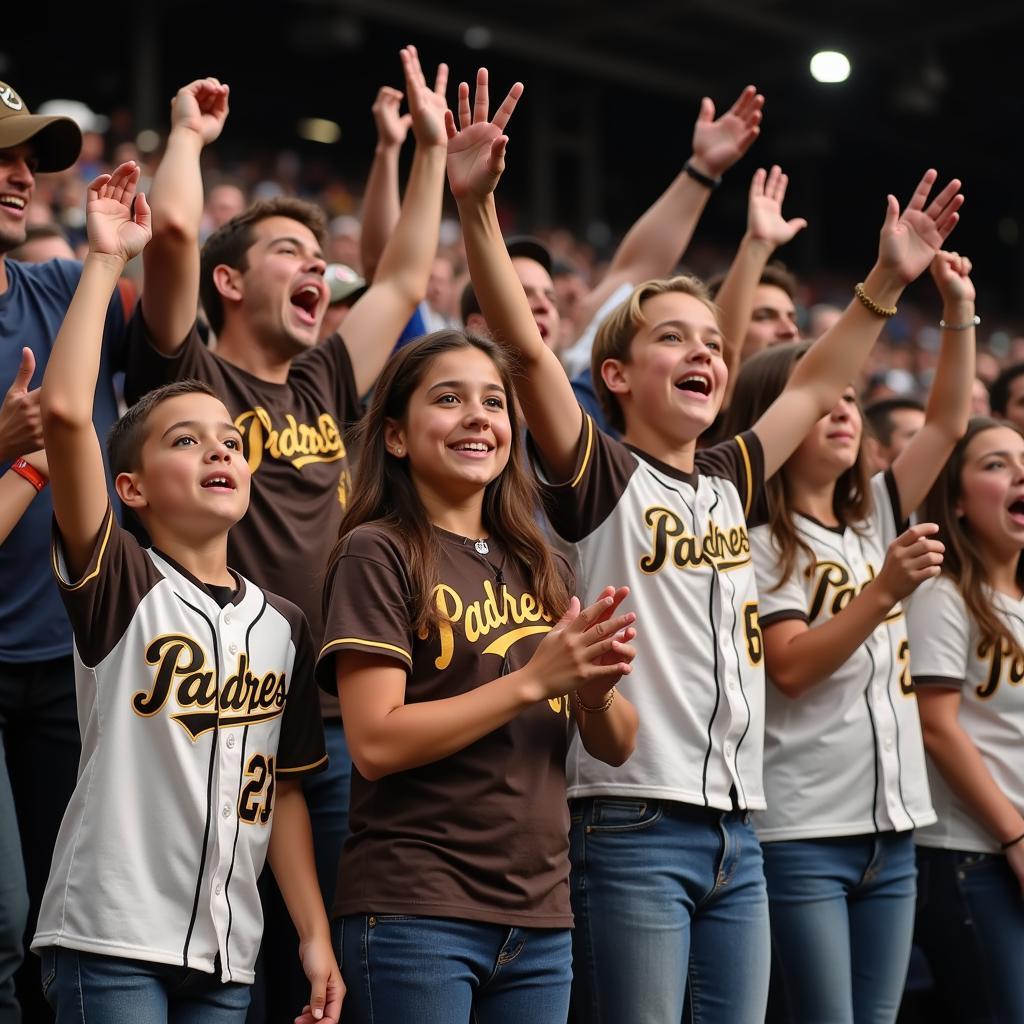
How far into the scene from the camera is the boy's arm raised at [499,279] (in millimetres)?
2812

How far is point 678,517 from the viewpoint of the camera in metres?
3.10

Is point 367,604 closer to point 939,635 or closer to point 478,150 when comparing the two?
point 478,150

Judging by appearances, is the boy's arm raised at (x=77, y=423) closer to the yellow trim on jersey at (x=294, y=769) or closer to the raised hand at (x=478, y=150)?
the yellow trim on jersey at (x=294, y=769)

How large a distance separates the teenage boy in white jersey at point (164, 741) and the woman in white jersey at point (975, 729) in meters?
1.79

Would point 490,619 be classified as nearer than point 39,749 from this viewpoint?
Yes

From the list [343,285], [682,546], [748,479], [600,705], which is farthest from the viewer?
[343,285]

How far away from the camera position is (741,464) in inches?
133

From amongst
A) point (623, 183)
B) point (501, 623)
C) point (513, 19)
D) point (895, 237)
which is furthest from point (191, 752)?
point (623, 183)

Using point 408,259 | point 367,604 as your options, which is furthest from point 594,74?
point 367,604

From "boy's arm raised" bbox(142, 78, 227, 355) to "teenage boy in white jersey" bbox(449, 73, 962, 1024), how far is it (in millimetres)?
614

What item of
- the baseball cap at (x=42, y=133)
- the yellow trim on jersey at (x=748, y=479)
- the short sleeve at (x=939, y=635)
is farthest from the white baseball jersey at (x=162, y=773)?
the short sleeve at (x=939, y=635)

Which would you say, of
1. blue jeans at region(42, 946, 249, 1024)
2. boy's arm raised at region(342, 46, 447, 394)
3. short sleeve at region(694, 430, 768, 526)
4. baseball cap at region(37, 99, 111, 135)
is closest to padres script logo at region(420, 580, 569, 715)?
blue jeans at region(42, 946, 249, 1024)

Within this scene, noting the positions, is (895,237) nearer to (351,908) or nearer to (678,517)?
(678,517)

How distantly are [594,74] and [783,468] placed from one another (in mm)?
14014
